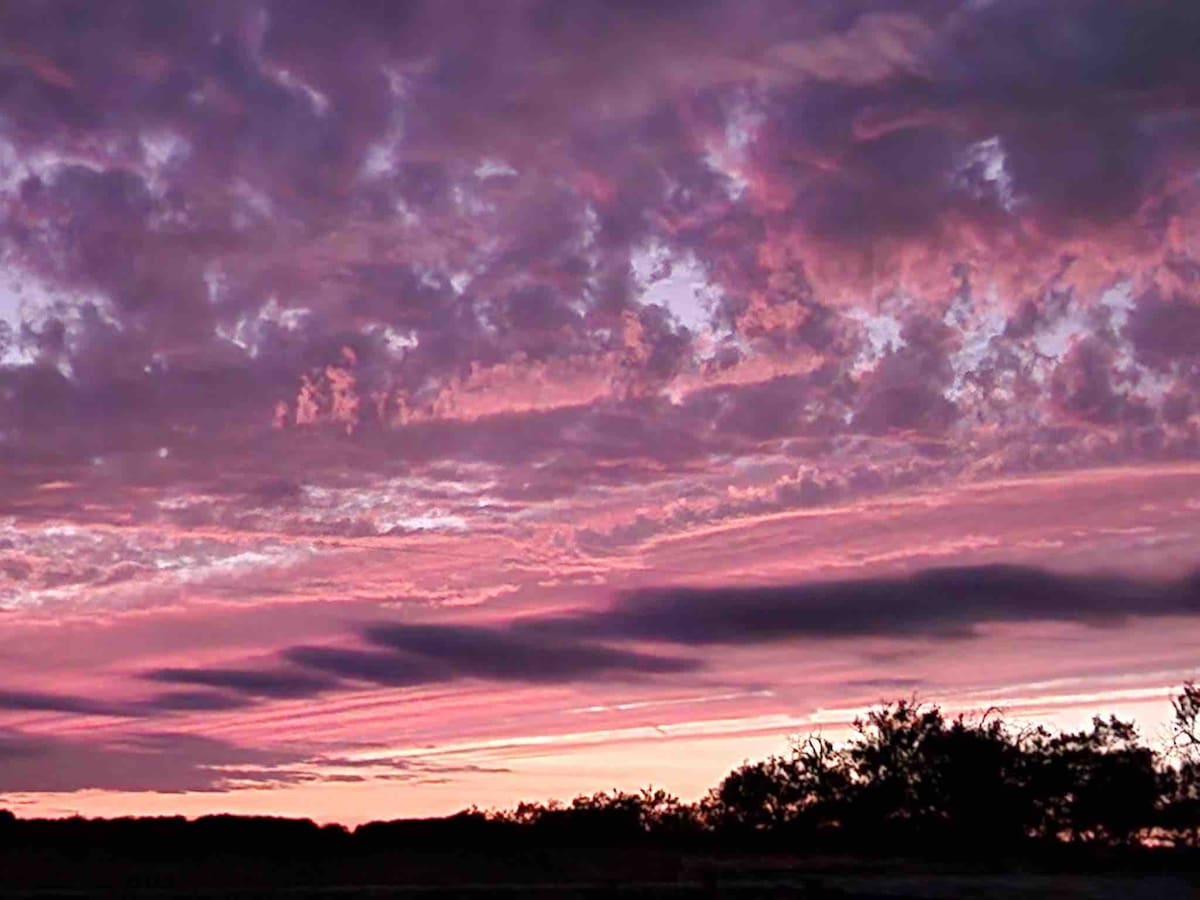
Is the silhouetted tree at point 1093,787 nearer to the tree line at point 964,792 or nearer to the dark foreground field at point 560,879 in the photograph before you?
the tree line at point 964,792

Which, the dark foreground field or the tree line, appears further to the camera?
the tree line

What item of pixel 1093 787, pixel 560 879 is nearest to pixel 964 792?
pixel 1093 787

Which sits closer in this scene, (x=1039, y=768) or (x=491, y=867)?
(x=491, y=867)

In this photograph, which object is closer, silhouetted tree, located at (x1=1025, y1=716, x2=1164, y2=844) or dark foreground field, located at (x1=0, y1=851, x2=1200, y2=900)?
dark foreground field, located at (x1=0, y1=851, x2=1200, y2=900)

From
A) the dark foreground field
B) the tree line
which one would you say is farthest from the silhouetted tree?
the dark foreground field

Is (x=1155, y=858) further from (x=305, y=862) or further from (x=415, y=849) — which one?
(x=305, y=862)

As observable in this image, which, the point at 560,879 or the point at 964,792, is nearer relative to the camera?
the point at 560,879

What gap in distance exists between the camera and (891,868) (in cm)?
2461

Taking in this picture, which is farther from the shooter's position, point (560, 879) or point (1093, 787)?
point (1093, 787)

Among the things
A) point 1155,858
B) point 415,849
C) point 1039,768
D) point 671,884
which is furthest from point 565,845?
point 1039,768

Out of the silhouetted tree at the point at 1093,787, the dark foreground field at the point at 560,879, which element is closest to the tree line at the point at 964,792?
the silhouetted tree at the point at 1093,787

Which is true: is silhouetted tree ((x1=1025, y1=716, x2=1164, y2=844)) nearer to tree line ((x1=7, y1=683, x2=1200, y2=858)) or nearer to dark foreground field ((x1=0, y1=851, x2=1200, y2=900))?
tree line ((x1=7, y1=683, x2=1200, y2=858))

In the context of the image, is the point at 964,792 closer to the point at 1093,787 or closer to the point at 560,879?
the point at 1093,787

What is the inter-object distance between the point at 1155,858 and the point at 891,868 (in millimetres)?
7312
